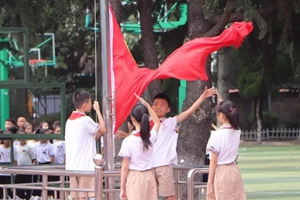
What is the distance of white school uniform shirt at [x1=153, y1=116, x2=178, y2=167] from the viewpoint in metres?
8.34

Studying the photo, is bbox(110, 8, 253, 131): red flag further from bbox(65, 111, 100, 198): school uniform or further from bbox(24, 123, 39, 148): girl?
bbox(24, 123, 39, 148): girl

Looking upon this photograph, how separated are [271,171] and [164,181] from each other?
1398 cm

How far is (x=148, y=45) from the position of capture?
41.4 ft

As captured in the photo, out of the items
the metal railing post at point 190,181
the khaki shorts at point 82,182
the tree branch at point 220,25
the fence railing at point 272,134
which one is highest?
the tree branch at point 220,25

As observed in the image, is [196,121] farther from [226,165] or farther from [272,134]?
[272,134]

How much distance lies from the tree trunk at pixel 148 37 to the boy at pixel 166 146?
393 cm

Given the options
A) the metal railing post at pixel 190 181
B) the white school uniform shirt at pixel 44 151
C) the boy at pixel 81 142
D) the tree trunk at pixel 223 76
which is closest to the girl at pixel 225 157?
the metal railing post at pixel 190 181

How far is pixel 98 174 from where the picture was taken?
294 inches

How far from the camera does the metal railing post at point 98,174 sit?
7.34 meters

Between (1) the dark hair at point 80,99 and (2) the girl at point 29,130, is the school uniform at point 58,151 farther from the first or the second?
(1) the dark hair at point 80,99

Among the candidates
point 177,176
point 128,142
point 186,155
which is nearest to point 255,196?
point 186,155

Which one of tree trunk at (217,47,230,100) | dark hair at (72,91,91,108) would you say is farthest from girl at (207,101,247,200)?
tree trunk at (217,47,230,100)

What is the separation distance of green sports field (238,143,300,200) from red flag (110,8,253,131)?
6.92 meters

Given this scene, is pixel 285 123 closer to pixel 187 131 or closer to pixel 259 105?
pixel 259 105
